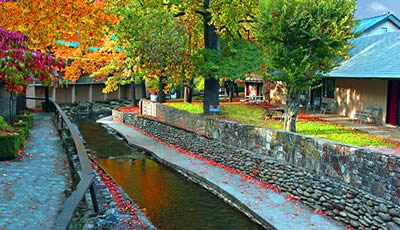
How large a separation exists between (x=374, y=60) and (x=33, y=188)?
730 inches

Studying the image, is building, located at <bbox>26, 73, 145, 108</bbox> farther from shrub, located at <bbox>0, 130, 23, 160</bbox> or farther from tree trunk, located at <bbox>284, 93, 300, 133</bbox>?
tree trunk, located at <bbox>284, 93, 300, 133</bbox>

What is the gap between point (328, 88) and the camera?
2772cm

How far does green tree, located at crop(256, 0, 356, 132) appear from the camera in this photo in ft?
51.6

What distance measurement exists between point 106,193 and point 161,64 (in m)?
11.7

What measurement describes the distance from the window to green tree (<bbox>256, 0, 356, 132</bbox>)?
988cm

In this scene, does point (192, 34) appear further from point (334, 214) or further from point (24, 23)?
point (334, 214)

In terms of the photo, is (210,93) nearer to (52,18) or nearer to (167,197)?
(52,18)

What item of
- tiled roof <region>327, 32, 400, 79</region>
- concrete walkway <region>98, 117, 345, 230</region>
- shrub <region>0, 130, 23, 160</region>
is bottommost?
concrete walkway <region>98, 117, 345, 230</region>

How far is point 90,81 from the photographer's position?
48031 mm

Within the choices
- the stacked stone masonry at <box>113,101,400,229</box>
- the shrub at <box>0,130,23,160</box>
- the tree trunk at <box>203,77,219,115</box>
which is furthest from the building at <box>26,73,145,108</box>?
the stacked stone masonry at <box>113,101,400,229</box>

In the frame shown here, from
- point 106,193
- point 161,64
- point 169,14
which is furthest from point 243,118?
point 106,193

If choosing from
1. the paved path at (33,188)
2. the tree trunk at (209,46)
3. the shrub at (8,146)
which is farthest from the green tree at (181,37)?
the shrub at (8,146)

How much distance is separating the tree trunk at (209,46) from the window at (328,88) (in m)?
8.45

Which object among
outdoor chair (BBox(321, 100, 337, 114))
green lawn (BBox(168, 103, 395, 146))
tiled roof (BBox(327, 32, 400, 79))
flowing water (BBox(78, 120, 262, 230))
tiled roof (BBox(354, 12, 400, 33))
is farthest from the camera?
tiled roof (BBox(354, 12, 400, 33))
